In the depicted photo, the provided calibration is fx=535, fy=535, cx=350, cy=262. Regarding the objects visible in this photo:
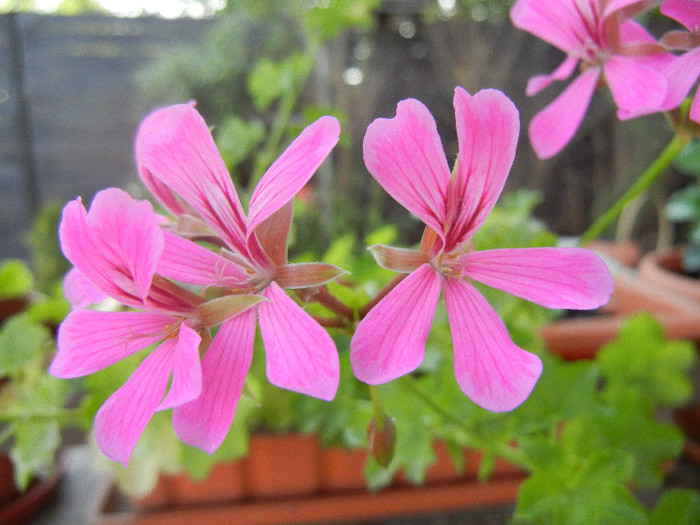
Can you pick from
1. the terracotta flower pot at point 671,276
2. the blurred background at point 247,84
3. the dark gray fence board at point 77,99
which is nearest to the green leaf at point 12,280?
the terracotta flower pot at point 671,276

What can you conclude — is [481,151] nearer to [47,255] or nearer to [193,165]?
[193,165]

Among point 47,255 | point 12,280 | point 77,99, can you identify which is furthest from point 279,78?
point 77,99

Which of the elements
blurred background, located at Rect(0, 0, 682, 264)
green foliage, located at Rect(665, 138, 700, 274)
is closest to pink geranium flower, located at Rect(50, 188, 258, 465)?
green foliage, located at Rect(665, 138, 700, 274)

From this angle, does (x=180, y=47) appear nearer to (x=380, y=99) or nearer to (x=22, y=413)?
(x=380, y=99)

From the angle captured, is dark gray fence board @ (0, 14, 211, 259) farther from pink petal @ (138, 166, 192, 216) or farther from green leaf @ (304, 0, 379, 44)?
pink petal @ (138, 166, 192, 216)

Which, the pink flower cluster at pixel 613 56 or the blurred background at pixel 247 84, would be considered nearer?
the pink flower cluster at pixel 613 56

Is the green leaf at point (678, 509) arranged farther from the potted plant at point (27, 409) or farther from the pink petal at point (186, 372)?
the potted plant at point (27, 409)

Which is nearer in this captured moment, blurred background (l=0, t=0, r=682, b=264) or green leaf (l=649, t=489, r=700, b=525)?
green leaf (l=649, t=489, r=700, b=525)
